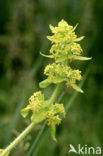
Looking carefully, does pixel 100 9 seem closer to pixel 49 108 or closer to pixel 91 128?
pixel 91 128

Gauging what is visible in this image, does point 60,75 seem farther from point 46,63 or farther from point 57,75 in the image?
point 46,63

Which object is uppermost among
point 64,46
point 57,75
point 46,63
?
point 46,63

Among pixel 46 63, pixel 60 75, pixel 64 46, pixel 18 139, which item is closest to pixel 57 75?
pixel 60 75

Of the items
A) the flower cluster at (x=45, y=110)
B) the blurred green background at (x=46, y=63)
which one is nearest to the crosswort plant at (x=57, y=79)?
the flower cluster at (x=45, y=110)

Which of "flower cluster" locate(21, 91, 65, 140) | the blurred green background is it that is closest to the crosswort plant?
"flower cluster" locate(21, 91, 65, 140)

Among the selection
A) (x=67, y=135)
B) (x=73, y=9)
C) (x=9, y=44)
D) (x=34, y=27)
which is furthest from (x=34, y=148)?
(x=73, y=9)

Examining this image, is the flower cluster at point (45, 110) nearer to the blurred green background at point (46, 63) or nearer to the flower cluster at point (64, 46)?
the flower cluster at point (64, 46)

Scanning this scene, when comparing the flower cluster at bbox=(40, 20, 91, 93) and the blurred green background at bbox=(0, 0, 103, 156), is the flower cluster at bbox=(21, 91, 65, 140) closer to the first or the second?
the flower cluster at bbox=(40, 20, 91, 93)

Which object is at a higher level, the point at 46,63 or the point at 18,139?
the point at 46,63
